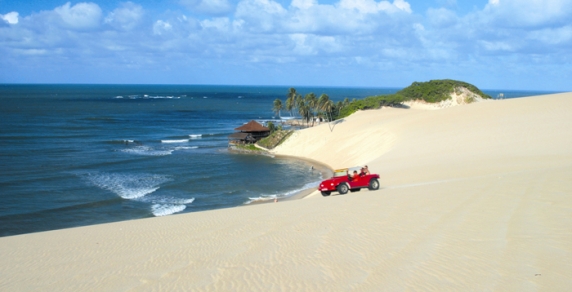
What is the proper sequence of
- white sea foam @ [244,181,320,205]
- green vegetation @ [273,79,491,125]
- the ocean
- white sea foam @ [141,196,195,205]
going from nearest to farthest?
1. the ocean
2. white sea foam @ [141,196,195,205]
3. white sea foam @ [244,181,320,205]
4. green vegetation @ [273,79,491,125]

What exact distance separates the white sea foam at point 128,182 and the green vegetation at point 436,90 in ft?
182

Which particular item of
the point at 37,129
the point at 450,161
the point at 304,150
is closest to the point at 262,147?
the point at 304,150

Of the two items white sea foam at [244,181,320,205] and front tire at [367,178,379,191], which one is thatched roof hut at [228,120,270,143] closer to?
white sea foam at [244,181,320,205]

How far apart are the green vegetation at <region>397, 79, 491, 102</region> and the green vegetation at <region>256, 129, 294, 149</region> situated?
32.4 metres

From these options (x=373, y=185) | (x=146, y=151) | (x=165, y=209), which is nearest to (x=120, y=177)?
(x=165, y=209)

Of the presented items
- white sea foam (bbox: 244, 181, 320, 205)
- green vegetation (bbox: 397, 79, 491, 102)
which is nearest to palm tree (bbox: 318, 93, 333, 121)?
green vegetation (bbox: 397, 79, 491, 102)

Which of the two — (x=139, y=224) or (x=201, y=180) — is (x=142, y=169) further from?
(x=139, y=224)

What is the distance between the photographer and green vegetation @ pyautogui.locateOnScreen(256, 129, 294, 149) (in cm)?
5581

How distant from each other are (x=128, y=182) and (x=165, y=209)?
9.95 meters

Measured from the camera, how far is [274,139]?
186ft

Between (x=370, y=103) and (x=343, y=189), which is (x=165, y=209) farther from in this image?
(x=370, y=103)

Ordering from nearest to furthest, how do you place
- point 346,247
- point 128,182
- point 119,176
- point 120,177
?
point 346,247, point 128,182, point 120,177, point 119,176

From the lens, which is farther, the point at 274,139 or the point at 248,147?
the point at 274,139

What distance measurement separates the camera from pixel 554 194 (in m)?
14.7
